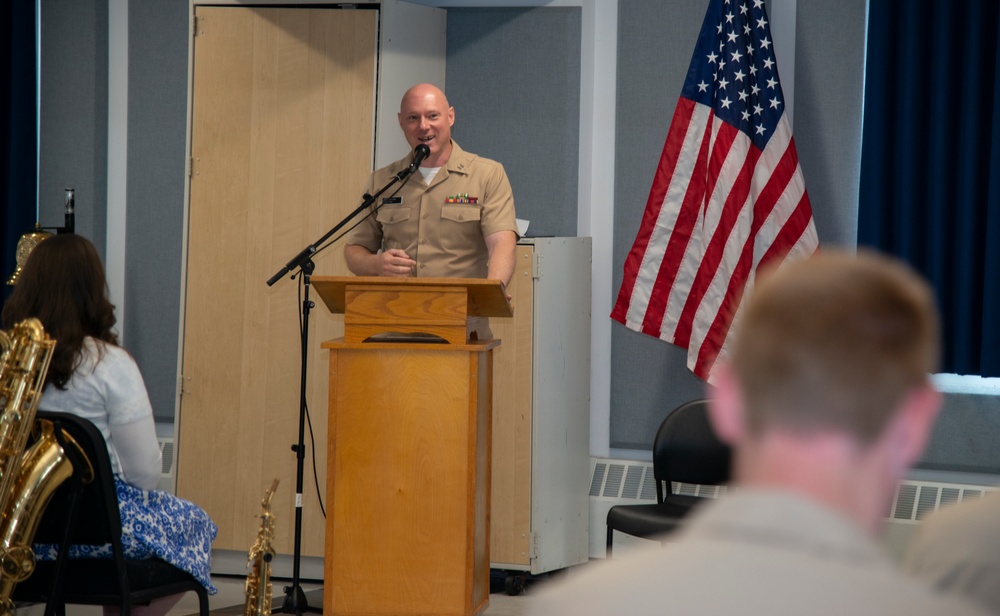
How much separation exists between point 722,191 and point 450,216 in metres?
1.37

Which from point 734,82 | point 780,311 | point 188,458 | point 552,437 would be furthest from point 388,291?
point 780,311

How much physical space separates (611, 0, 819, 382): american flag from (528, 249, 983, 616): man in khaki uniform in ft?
12.9

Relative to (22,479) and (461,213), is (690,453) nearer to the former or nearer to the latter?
(461,213)

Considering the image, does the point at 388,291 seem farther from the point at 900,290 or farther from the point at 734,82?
the point at 900,290

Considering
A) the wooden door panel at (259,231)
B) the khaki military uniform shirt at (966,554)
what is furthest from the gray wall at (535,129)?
the khaki military uniform shirt at (966,554)

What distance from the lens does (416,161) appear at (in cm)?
354

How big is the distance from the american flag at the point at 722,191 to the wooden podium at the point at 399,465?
1.75m

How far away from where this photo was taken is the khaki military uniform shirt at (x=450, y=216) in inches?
158

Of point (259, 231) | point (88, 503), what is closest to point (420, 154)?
point (259, 231)

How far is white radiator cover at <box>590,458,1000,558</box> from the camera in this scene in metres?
4.61

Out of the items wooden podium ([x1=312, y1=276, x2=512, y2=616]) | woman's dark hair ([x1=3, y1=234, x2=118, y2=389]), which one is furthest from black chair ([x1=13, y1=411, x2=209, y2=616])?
wooden podium ([x1=312, y1=276, x2=512, y2=616])

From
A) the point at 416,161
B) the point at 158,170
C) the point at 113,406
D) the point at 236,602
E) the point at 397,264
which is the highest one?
the point at 158,170

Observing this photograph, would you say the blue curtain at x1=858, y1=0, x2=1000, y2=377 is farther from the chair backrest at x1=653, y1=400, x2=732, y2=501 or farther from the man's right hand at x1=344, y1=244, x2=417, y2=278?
the man's right hand at x1=344, y1=244, x2=417, y2=278

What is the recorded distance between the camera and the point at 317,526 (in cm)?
463
